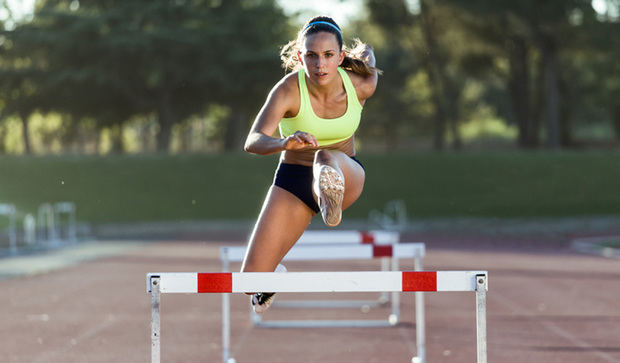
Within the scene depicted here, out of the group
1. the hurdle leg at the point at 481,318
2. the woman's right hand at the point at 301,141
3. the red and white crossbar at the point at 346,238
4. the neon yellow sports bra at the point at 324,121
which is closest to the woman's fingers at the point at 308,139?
the woman's right hand at the point at 301,141

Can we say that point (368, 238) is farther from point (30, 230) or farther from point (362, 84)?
point (30, 230)

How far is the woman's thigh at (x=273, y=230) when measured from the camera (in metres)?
4.41

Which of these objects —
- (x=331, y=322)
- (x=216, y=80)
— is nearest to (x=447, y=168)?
(x=216, y=80)

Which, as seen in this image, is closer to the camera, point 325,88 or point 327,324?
point 325,88

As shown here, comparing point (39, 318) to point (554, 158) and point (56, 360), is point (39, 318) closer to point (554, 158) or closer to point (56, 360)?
point (56, 360)

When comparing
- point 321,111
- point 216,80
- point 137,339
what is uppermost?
point 216,80

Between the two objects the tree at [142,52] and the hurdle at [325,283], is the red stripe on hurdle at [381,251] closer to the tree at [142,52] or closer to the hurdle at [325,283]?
the hurdle at [325,283]

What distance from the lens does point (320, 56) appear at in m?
4.30

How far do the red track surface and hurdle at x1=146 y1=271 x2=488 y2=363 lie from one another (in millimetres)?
3299

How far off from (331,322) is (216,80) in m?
27.0

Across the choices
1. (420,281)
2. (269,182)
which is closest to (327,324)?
(420,281)

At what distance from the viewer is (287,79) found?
431 cm

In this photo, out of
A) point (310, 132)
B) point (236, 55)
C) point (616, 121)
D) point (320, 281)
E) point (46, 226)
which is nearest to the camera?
point (320, 281)

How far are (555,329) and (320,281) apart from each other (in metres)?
5.43
